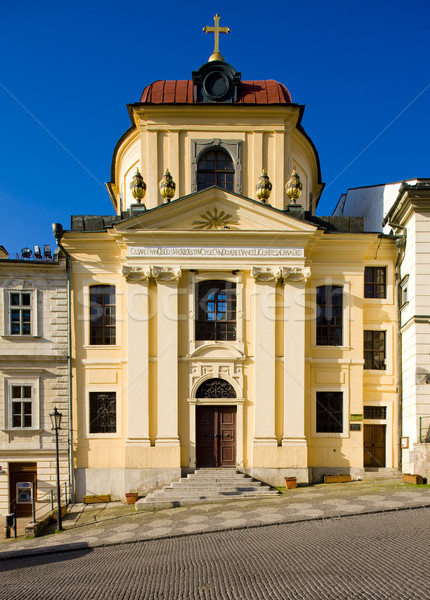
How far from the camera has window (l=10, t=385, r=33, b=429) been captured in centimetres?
2180

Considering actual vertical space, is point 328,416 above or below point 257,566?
above

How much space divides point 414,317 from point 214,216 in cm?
844

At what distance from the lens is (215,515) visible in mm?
16531

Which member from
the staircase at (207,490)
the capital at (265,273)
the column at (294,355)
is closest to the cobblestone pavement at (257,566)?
the staircase at (207,490)

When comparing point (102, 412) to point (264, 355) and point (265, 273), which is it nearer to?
point (264, 355)

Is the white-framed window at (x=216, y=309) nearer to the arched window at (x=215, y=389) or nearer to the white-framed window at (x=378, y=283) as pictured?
the arched window at (x=215, y=389)

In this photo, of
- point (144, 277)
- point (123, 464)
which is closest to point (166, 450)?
point (123, 464)

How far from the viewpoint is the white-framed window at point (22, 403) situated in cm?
2172

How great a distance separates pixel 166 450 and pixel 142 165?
37.5 ft

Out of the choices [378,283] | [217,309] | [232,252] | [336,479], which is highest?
[232,252]

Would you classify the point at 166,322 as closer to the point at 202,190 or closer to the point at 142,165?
the point at 202,190

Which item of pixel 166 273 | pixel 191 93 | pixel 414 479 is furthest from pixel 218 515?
pixel 191 93

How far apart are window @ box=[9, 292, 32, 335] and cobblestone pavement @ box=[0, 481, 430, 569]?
7.37 m

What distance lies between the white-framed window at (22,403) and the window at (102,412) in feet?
7.19
